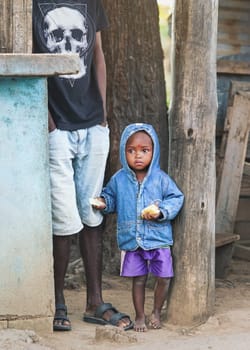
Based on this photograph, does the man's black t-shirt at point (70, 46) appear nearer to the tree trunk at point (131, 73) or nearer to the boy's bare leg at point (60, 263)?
the boy's bare leg at point (60, 263)

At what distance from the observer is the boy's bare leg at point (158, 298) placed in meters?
5.19

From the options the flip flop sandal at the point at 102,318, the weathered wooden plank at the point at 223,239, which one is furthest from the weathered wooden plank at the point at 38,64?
the weathered wooden plank at the point at 223,239

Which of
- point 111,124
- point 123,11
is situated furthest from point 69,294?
point 123,11

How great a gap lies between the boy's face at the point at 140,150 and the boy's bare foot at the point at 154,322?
2.93 ft

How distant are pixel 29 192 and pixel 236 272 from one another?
9.82 ft

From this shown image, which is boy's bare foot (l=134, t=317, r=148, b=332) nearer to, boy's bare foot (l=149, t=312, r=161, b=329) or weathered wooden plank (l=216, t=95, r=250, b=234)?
boy's bare foot (l=149, t=312, r=161, b=329)

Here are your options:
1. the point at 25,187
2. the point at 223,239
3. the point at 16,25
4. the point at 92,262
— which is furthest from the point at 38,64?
the point at 223,239

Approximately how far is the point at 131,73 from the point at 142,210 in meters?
1.84

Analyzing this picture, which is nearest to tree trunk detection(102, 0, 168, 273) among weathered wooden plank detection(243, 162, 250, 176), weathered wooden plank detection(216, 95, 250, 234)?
weathered wooden plank detection(216, 95, 250, 234)

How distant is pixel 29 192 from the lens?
4.78m

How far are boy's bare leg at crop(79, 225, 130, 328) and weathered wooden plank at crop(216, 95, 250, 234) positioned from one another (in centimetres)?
247

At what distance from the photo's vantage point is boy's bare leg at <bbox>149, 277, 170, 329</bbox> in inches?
204

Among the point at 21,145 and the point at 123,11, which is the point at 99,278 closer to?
the point at 21,145

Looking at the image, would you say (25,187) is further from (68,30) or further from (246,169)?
(246,169)
